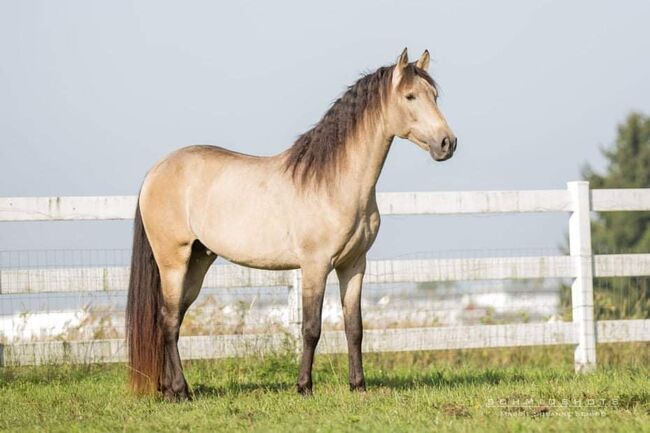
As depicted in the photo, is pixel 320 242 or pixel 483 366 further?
pixel 483 366

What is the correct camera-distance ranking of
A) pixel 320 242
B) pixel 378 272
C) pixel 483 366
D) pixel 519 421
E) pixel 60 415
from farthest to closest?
pixel 483 366
pixel 378 272
pixel 320 242
pixel 60 415
pixel 519 421

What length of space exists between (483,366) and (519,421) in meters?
4.95

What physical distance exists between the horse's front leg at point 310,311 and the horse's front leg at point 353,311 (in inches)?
12.0

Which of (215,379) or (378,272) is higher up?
(378,272)

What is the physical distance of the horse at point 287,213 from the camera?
7.02m

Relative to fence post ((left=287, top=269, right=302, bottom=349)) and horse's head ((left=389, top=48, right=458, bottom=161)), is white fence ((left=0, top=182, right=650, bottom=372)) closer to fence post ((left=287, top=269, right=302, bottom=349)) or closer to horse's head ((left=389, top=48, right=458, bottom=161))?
fence post ((left=287, top=269, right=302, bottom=349))

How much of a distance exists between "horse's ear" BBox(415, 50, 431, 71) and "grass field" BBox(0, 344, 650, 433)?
7.87 ft

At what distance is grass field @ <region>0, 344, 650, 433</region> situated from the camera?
5594 mm

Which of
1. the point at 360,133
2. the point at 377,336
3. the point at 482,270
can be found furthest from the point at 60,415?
the point at 482,270

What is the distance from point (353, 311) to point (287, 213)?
891 mm

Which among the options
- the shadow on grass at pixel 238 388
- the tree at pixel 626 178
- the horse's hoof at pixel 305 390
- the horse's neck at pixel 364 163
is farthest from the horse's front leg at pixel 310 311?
the tree at pixel 626 178

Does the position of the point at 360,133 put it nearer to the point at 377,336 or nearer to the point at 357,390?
the point at 357,390

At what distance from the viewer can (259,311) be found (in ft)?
30.8

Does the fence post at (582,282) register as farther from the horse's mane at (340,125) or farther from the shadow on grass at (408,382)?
the horse's mane at (340,125)
